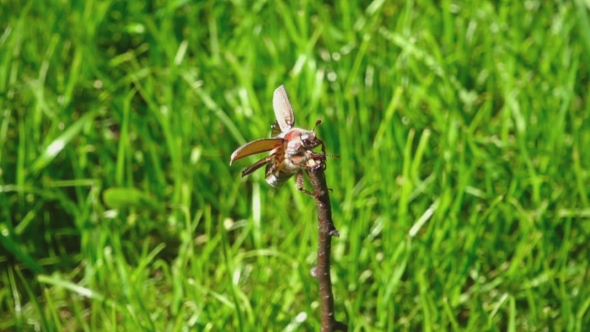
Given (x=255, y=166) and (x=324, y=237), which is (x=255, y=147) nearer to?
(x=255, y=166)

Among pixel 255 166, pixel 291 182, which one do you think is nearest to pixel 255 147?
pixel 255 166

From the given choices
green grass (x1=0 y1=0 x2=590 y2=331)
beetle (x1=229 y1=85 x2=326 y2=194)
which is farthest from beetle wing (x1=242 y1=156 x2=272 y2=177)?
green grass (x1=0 y1=0 x2=590 y2=331)

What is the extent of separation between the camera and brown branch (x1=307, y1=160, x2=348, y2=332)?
3.43 feet

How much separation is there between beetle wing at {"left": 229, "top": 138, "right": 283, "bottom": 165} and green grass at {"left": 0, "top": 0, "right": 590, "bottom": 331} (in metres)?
0.46

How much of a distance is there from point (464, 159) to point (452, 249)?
265 mm

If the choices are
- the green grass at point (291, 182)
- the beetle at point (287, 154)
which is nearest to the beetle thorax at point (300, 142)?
the beetle at point (287, 154)

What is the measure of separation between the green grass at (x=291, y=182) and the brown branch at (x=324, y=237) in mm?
280

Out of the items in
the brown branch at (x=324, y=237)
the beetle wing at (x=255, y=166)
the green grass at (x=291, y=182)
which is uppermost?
the beetle wing at (x=255, y=166)

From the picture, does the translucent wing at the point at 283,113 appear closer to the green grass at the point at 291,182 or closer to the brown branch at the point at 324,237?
the brown branch at the point at 324,237

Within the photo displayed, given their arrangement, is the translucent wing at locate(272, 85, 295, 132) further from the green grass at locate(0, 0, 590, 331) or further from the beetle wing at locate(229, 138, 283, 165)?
the green grass at locate(0, 0, 590, 331)

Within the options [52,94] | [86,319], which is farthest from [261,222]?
[52,94]

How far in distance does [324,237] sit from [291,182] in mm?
808

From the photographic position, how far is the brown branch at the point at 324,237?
1.05m

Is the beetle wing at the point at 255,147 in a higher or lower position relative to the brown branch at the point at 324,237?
higher
